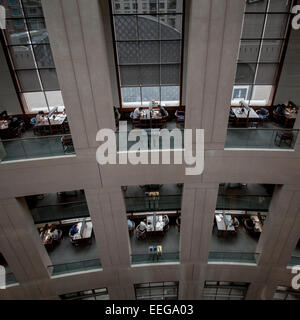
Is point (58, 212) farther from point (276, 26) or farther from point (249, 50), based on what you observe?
point (276, 26)

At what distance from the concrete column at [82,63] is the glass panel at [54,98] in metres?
6.14

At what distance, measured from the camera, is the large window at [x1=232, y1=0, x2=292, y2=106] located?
10.6 metres

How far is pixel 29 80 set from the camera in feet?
38.8

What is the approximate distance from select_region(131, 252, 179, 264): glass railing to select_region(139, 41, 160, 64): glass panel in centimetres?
873

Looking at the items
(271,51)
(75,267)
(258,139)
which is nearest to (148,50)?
(271,51)

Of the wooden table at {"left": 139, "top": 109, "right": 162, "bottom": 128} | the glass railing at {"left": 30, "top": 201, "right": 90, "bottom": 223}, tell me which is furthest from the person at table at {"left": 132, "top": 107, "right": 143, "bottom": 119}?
the glass railing at {"left": 30, "top": 201, "right": 90, "bottom": 223}

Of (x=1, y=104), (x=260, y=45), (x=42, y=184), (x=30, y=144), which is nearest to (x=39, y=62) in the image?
(x=1, y=104)

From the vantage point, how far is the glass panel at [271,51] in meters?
11.1

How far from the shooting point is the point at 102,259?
10109 mm

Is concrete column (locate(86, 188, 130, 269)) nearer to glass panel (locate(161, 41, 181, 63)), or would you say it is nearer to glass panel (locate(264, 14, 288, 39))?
glass panel (locate(161, 41, 181, 63))

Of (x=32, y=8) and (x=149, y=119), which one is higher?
(x=32, y=8)

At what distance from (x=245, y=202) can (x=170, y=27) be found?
8121mm
